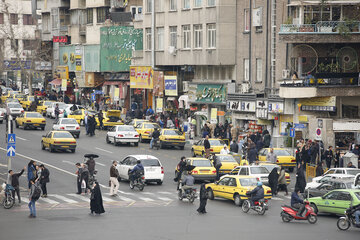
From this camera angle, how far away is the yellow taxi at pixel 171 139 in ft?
175

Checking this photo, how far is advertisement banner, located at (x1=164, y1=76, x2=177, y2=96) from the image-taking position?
6844cm

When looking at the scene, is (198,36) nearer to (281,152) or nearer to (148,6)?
(148,6)

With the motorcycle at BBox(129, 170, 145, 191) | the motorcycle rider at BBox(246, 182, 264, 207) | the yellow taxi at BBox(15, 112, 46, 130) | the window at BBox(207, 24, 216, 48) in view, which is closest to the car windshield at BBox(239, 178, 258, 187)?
the motorcycle rider at BBox(246, 182, 264, 207)

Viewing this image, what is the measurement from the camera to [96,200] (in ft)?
97.5

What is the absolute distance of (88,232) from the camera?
2586 cm

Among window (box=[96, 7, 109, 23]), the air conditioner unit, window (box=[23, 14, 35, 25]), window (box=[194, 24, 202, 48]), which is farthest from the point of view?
window (box=[23, 14, 35, 25])

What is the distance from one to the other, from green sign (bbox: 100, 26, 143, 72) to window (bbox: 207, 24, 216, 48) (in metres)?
16.9

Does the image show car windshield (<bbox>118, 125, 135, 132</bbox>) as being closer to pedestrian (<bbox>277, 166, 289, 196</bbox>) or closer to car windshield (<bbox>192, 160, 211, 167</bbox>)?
→ car windshield (<bbox>192, 160, 211, 167</bbox>)

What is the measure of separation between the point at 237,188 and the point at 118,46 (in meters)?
50.9

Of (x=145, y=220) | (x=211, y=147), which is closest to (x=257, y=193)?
(x=145, y=220)

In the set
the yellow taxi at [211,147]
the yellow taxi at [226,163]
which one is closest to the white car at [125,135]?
the yellow taxi at [211,147]

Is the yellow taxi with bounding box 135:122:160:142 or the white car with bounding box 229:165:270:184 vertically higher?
the yellow taxi with bounding box 135:122:160:142

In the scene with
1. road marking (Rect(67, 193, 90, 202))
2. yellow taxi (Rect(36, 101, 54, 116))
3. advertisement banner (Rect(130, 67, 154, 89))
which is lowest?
road marking (Rect(67, 193, 90, 202))

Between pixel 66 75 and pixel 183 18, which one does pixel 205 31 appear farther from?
pixel 66 75
